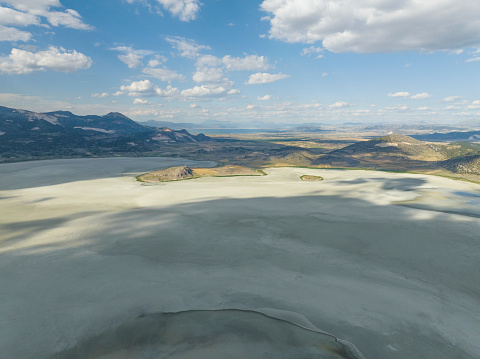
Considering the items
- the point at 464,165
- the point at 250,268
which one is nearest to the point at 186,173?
the point at 250,268

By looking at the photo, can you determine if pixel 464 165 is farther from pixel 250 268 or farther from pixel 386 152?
pixel 250 268

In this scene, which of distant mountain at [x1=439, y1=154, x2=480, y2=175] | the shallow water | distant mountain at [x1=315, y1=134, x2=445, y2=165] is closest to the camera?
the shallow water

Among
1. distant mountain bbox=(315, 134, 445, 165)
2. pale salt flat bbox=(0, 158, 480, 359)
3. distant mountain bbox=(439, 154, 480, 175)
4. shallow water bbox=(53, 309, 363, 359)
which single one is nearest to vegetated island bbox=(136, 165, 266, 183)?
Result: pale salt flat bbox=(0, 158, 480, 359)

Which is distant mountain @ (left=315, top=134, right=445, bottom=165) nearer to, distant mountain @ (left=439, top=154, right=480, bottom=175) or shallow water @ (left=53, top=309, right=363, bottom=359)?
distant mountain @ (left=439, top=154, right=480, bottom=175)

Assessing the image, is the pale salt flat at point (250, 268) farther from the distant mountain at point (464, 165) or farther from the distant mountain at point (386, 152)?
the distant mountain at point (386, 152)

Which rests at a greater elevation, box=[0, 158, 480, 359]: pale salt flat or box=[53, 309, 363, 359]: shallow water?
box=[53, 309, 363, 359]: shallow water

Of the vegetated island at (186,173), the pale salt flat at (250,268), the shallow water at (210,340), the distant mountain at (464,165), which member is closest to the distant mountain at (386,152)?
the distant mountain at (464,165)

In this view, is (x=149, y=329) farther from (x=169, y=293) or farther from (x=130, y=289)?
(x=130, y=289)
